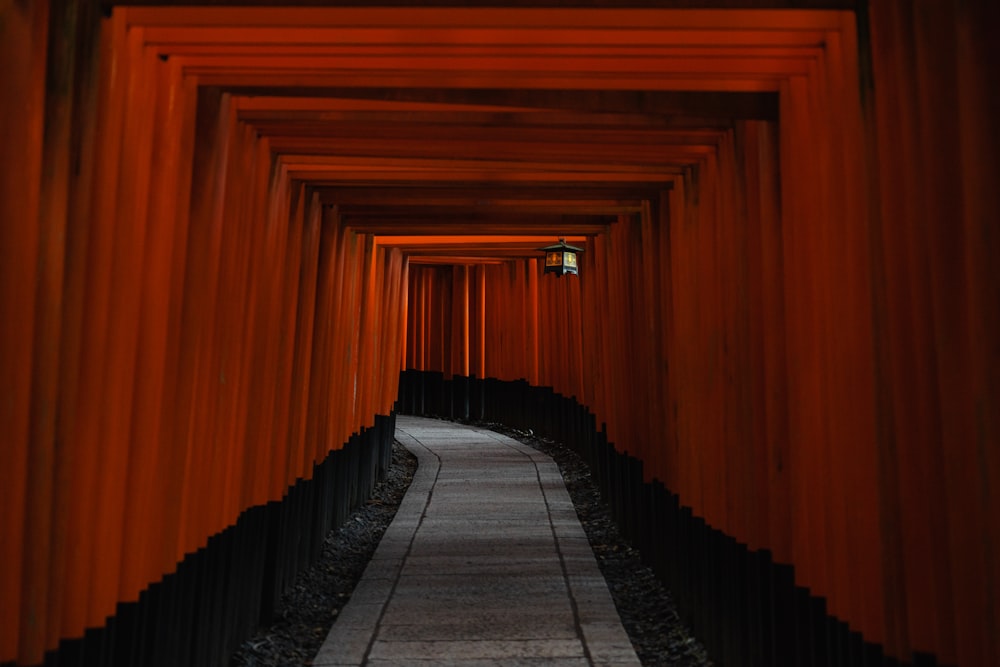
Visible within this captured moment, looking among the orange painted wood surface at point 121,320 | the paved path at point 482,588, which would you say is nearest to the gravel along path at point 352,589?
the paved path at point 482,588

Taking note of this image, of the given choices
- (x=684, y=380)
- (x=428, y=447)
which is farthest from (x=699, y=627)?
(x=428, y=447)

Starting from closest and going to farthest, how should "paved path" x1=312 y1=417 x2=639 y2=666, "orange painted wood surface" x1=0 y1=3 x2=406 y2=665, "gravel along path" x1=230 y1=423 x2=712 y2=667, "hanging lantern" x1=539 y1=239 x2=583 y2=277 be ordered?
"orange painted wood surface" x1=0 y1=3 x2=406 y2=665 < "paved path" x1=312 y1=417 x2=639 y2=666 < "gravel along path" x1=230 y1=423 x2=712 y2=667 < "hanging lantern" x1=539 y1=239 x2=583 y2=277

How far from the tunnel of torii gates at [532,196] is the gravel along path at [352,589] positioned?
0.76 ft

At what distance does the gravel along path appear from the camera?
18.7 feet

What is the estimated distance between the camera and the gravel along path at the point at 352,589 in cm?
571

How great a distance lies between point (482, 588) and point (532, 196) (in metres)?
2.95

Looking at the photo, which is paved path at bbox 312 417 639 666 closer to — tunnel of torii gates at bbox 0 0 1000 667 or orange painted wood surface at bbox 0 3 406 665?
tunnel of torii gates at bbox 0 0 1000 667

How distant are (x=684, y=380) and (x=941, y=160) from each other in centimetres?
351

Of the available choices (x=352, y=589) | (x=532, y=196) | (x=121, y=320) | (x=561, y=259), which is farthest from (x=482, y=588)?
(x=121, y=320)

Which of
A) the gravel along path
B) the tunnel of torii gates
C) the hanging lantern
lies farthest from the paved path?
the hanging lantern

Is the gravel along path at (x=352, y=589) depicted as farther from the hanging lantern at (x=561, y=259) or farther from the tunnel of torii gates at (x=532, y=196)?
the hanging lantern at (x=561, y=259)

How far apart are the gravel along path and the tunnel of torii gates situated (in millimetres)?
231

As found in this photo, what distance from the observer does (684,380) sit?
6.15m

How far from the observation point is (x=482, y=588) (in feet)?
22.5
